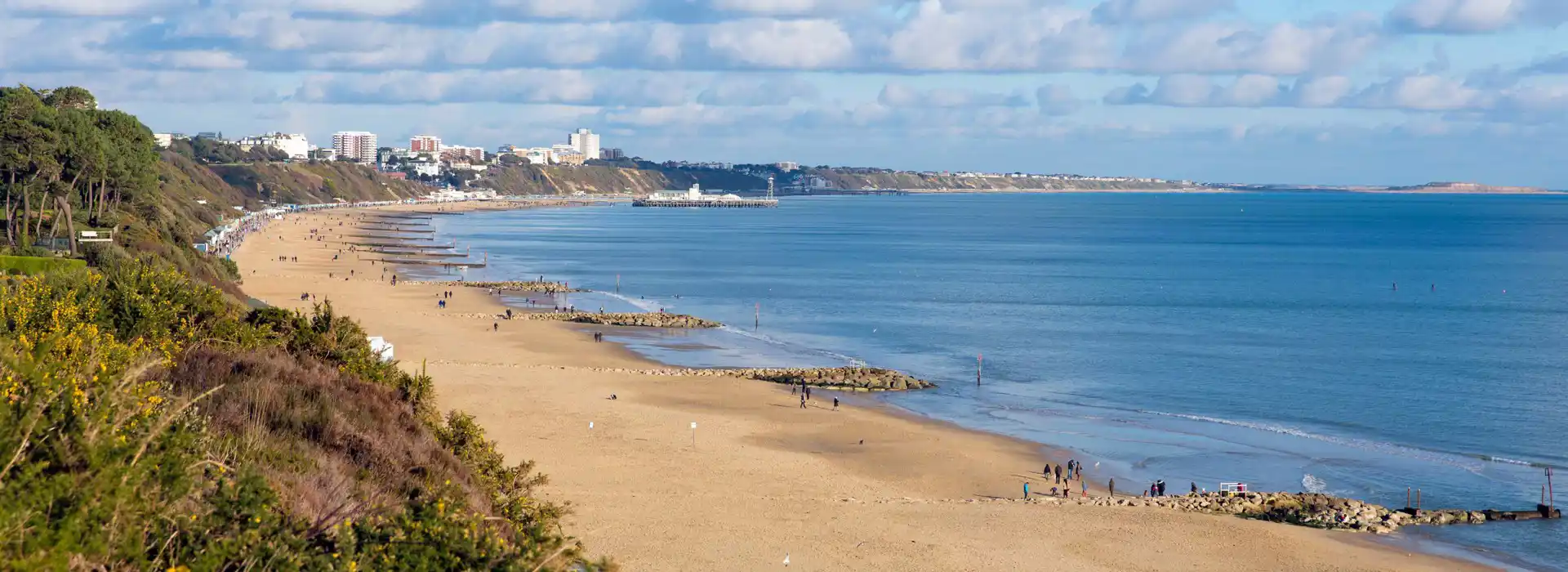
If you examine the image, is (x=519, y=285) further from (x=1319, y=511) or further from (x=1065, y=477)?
→ (x=1319, y=511)

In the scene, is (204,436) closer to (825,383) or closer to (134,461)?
(134,461)

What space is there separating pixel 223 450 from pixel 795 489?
18.5 m

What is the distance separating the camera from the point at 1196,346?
59906 millimetres

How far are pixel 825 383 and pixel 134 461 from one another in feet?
124

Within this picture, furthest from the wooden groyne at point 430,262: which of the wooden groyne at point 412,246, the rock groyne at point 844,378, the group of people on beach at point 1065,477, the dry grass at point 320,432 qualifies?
the dry grass at point 320,432

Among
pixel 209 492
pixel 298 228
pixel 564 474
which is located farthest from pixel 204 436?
pixel 298 228

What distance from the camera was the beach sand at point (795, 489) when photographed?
83.0 feet

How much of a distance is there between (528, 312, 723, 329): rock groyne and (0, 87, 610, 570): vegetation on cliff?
30964mm

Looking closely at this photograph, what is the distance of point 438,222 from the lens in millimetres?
174750

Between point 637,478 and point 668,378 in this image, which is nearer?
point 637,478

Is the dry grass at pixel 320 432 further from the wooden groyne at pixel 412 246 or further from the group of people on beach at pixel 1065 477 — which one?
the wooden groyne at pixel 412 246

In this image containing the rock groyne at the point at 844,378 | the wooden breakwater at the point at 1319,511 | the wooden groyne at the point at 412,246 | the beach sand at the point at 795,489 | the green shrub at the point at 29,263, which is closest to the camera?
the beach sand at the point at 795,489

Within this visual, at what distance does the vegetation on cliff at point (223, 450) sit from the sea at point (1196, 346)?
761 inches

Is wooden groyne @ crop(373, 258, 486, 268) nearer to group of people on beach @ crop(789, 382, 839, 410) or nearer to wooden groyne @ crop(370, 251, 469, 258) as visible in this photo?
wooden groyne @ crop(370, 251, 469, 258)
